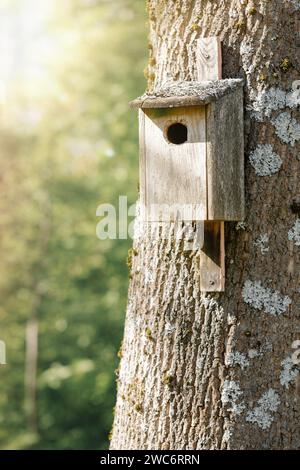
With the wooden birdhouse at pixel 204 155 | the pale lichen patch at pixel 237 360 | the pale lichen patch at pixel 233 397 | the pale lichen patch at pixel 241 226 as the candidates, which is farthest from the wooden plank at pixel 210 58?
the pale lichen patch at pixel 233 397

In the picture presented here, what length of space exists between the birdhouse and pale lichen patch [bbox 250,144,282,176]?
0.06m

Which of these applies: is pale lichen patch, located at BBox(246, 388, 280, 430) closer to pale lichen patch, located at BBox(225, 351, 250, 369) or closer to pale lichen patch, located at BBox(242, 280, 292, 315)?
pale lichen patch, located at BBox(225, 351, 250, 369)

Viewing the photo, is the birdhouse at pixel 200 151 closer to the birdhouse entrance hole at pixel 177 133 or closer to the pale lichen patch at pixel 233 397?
the birdhouse entrance hole at pixel 177 133

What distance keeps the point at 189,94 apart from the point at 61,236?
859 centimetres

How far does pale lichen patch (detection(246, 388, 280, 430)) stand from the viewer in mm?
2662

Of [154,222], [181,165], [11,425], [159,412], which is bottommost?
[11,425]

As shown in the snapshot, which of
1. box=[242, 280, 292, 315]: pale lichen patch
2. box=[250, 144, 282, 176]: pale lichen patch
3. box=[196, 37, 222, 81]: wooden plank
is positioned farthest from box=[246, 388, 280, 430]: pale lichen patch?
box=[196, 37, 222, 81]: wooden plank

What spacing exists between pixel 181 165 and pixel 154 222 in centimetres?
25

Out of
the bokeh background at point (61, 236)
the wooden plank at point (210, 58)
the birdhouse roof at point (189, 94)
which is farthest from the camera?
the bokeh background at point (61, 236)

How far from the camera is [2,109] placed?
10562 millimetres

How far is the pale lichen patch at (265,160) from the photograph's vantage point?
271 centimetres

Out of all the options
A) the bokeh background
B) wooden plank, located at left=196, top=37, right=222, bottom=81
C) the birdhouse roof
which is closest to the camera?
the birdhouse roof
